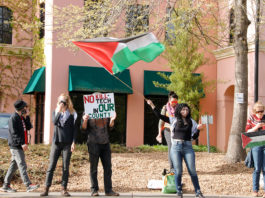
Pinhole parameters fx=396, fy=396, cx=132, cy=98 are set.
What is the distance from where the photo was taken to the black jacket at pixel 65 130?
7.65 meters

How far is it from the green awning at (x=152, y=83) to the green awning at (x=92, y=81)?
37.6 inches

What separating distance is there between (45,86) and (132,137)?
443 cm

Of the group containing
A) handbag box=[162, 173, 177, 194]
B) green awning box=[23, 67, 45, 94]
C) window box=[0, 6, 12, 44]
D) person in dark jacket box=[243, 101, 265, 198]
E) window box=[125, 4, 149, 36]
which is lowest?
handbag box=[162, 173, 177, 194]

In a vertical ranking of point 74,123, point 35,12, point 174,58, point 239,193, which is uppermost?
point 35,12

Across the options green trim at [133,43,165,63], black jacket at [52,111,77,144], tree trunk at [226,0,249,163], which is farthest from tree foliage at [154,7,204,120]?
black jacket at [52,111,77,144]

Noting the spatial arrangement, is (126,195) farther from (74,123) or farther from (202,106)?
(202,106)

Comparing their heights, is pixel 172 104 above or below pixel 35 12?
below

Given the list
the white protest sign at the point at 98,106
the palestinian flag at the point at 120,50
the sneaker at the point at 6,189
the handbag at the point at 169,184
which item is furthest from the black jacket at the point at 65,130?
the handbag at the point at 169,184

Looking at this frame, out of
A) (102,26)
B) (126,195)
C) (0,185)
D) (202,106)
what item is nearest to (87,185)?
(126,195)

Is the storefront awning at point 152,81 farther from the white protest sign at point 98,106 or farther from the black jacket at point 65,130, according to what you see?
the black jacket at point 65,130

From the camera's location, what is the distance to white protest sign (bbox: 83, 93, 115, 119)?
25.4 ft

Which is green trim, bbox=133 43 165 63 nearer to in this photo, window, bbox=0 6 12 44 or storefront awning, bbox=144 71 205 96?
storefront awning, bbox=144 71 205 96

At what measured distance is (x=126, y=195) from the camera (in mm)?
8133

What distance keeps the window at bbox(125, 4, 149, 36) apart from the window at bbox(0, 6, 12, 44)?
859 centimetres
